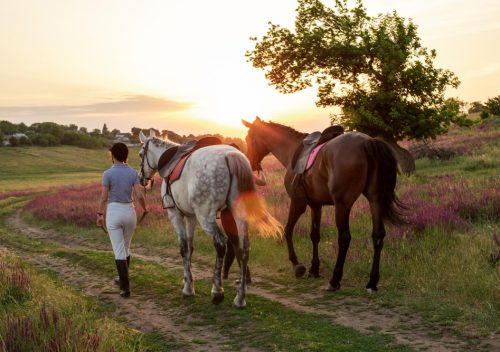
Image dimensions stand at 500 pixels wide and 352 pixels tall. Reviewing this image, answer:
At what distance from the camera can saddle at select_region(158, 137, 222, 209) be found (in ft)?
27.9

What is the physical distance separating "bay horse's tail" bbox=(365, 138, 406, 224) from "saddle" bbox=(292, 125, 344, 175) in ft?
3.89

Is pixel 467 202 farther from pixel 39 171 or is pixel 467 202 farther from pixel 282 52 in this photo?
pixel 39 171

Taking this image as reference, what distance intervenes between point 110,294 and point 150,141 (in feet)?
9.86

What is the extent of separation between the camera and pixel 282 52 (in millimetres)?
25438

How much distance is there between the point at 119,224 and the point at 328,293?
3.83 meters

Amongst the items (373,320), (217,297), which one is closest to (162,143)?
(217,297)

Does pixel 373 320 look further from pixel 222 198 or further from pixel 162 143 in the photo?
pixel 162 143

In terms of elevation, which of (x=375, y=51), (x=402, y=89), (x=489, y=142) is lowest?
(x=489, y=142)

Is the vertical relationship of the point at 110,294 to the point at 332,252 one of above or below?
below

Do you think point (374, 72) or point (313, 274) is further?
point (374, 72)

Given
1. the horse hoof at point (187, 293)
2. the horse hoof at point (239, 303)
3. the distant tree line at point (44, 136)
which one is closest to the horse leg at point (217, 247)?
the horse hoof at point (239, 303)

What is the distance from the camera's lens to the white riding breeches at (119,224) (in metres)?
8.60

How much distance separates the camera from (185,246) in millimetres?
8641

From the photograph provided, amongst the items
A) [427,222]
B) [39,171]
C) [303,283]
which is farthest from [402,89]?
[39,171]
